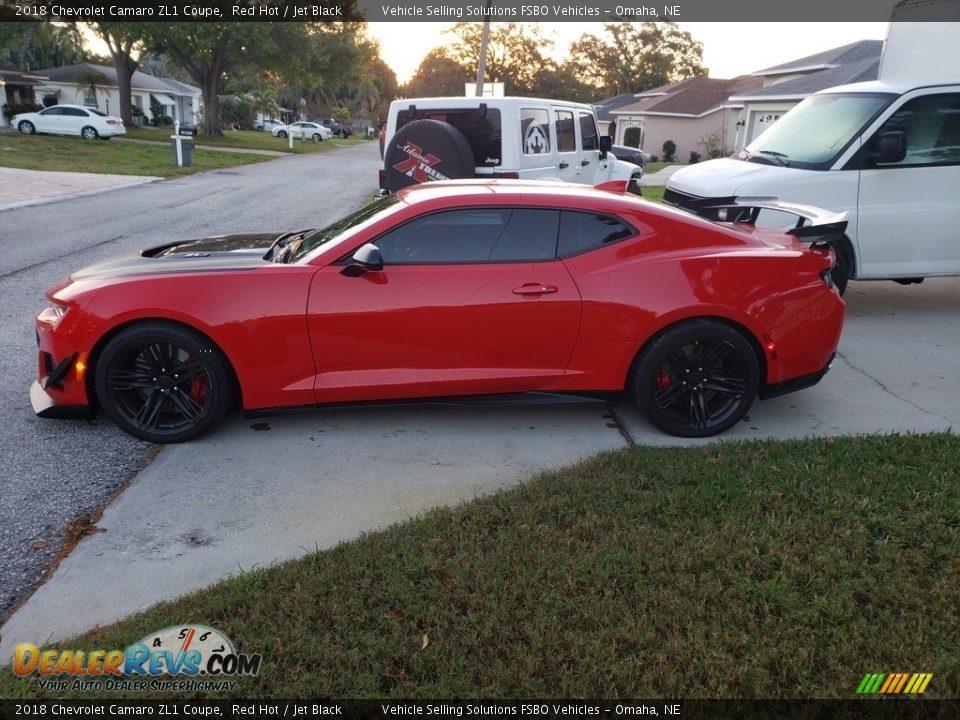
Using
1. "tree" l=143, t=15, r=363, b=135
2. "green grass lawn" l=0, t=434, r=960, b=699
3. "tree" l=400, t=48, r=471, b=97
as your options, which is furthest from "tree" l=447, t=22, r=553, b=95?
"green grass lawn" l=0, t=434, r=960, b=699

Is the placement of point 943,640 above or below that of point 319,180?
below

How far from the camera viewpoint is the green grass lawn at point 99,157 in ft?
73.3

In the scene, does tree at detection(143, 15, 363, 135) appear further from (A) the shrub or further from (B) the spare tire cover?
(B) the spare tire cover

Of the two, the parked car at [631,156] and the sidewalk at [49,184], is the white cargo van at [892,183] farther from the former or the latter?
the parked car at [631,156]

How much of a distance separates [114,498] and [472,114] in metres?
7.87

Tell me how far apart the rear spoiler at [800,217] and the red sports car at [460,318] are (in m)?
0.33

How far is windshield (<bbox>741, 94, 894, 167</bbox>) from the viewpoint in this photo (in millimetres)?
7273

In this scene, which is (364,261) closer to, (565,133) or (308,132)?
(565,133)

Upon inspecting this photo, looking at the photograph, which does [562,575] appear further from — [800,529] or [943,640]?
[943,640]

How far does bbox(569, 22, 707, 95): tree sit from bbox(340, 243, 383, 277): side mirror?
79.1m

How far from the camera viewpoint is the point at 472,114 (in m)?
10.3

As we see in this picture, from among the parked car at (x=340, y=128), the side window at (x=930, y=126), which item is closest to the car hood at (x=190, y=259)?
the side window at (x=930, y=126)

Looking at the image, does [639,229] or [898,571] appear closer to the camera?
[898,571]

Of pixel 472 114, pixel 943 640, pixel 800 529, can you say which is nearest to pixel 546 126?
pixel 472 114
